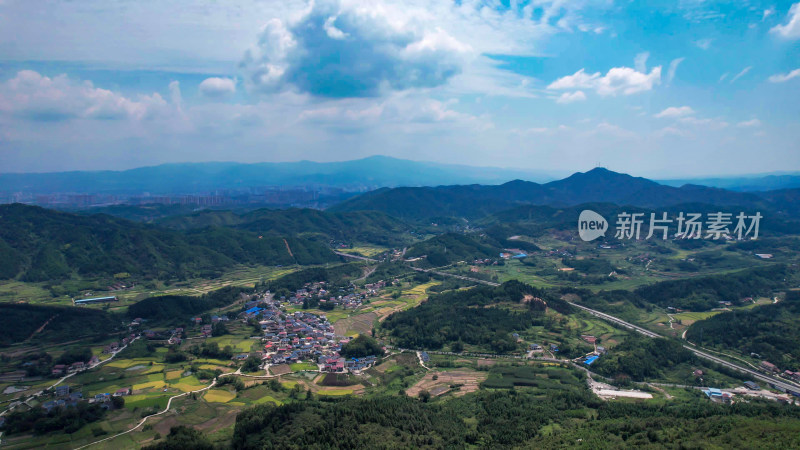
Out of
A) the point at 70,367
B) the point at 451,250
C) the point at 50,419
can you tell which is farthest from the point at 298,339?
the point at 451,250

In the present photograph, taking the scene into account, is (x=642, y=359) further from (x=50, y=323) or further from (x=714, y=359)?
(x=50, y=323)

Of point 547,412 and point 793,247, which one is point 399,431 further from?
point 793,247

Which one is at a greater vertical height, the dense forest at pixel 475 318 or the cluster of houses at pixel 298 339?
the dense forest at pixel 475 318

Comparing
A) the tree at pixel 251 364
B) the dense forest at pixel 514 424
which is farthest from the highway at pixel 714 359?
the tree at pixel 251 364

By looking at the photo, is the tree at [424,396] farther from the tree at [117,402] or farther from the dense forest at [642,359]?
the tree at [117,402]

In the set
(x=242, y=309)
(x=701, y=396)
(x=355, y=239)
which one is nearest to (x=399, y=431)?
(x=701, y=396)
